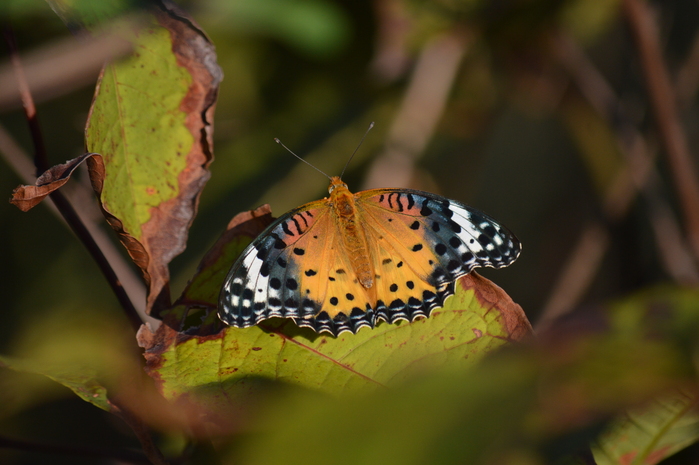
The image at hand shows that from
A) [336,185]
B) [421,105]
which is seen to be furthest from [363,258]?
[421,105]

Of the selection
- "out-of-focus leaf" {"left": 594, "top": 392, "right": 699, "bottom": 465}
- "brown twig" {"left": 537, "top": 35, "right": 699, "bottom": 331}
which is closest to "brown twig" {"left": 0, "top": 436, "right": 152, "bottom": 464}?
"out-of-focus leaf" {"left": 594, "top": 392, "right": 699, "bottom": 465}

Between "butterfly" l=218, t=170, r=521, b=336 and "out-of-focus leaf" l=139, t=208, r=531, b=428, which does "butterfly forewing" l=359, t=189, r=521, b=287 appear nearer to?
"butterfly" l=218, t=170, r=521, b=336

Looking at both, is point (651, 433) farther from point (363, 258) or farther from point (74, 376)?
point (74, 376)

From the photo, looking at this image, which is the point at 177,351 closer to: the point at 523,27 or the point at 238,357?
the point at 238,357

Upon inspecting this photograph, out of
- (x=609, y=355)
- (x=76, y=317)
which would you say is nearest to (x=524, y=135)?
(x=76, y=317)

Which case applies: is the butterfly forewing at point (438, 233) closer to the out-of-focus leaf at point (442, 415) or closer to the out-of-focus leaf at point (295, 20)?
the out-of-focus leaf at point (295, 20)
